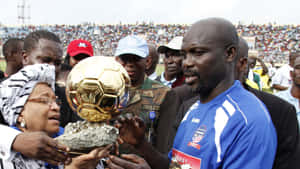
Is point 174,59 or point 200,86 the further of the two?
point 174,59

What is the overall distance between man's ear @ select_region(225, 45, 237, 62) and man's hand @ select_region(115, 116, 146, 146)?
22.7 inches

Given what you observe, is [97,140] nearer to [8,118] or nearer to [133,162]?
[133,162]

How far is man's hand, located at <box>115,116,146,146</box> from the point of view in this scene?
1402mm

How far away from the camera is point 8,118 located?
4.91 ft

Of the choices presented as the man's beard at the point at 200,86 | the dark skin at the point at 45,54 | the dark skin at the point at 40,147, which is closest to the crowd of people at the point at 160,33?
the dark skin at the point at 45,54

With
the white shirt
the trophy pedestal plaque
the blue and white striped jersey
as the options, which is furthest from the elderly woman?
the white shirt

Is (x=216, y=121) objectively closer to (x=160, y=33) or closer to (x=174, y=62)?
(x=174, y=62)

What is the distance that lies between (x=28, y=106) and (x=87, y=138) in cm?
45

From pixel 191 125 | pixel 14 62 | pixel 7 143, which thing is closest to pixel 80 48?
pixel 14 62

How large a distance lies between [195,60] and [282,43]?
28836mm

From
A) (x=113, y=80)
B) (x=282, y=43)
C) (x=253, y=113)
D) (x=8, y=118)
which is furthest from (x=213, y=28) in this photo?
(x=282, y=43)

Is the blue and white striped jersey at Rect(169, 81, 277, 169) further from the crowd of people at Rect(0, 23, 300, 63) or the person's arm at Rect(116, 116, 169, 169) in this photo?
the crowd of people at Rect(0, 23, 300, 63)

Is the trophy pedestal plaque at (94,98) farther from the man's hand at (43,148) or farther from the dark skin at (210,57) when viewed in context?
the dark skin at (210,57)

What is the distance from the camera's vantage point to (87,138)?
1254 mm
